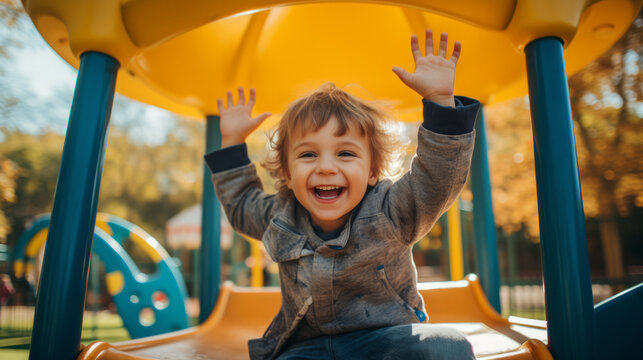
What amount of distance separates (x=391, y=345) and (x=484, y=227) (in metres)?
1.20

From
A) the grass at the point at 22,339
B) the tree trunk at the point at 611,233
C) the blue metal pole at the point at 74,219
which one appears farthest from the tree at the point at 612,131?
the blue metal pole at the point at 74,219

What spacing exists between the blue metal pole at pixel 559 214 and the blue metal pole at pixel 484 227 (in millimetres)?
1030

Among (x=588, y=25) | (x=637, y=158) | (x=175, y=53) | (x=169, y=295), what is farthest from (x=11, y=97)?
(x=637, y=158)


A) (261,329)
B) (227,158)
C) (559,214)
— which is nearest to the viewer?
(559,214)

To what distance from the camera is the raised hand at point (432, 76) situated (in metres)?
1.06

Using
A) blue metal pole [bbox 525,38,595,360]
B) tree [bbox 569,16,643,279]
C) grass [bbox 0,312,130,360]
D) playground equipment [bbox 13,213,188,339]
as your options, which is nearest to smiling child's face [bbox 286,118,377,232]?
blue metal pole [bbox 525,38,595,360]

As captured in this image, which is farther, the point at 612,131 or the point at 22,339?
the point at 612,131

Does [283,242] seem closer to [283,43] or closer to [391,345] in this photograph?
[391,345]

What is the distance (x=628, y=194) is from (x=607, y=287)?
147 cm

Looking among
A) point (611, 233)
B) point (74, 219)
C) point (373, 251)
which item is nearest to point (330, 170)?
point (373, 251)

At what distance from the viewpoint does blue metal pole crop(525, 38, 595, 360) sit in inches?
38.6

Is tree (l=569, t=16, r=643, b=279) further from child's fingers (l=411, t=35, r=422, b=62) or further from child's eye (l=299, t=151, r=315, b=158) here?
child's eye (l=299, t=151, r=315, b=158)

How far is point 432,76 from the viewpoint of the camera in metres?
1.07

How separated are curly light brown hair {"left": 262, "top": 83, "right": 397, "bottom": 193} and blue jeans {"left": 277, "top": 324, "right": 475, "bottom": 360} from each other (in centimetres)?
49
